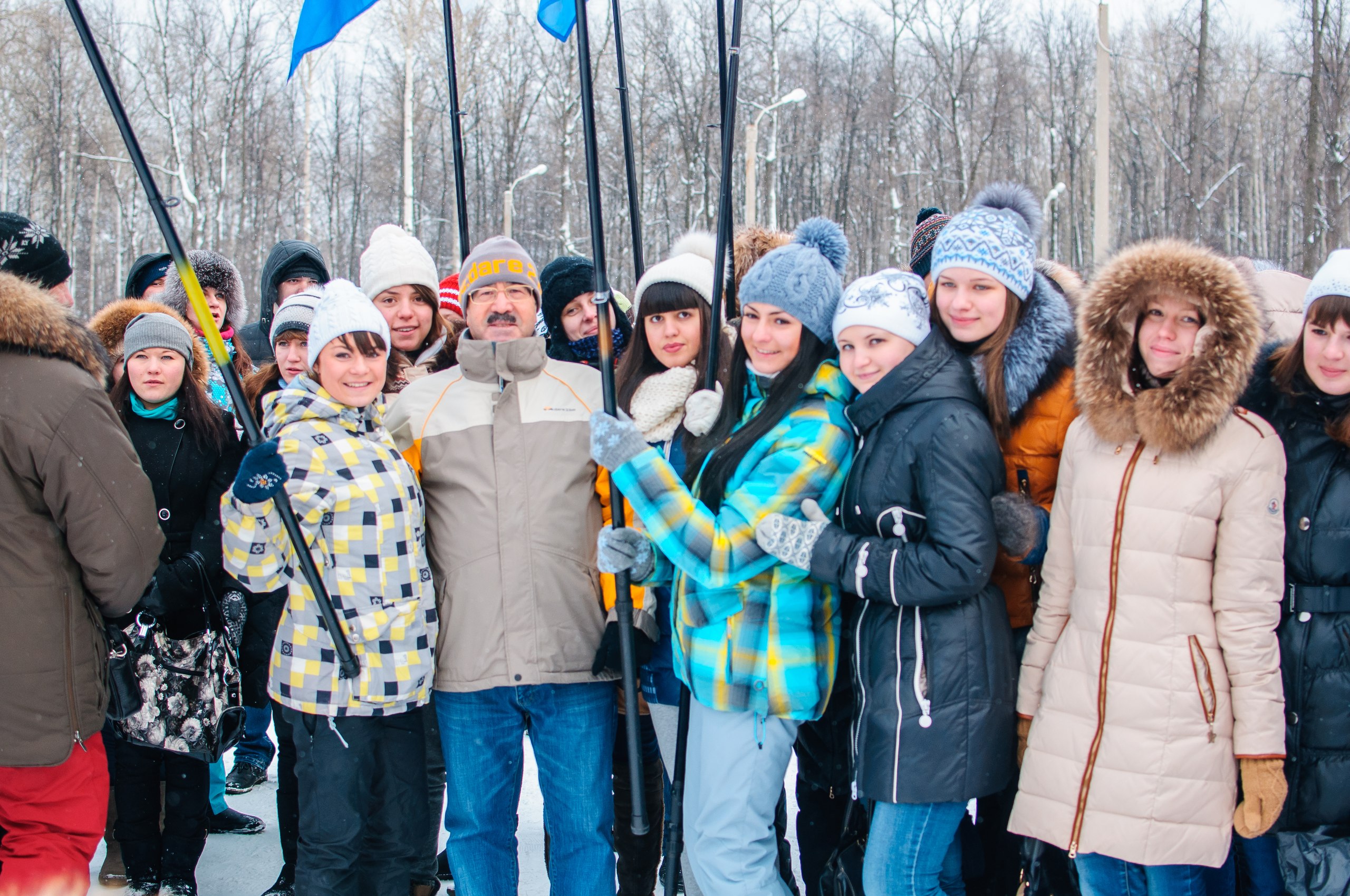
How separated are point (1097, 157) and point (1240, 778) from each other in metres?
12.6

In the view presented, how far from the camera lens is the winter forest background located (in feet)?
73.9

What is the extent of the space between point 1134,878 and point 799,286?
156 centimetres

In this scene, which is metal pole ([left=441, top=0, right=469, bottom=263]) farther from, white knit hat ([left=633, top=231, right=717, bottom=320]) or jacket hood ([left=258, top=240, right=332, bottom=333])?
jacket hood ([left=258, top=240, right=332, bottom=333])

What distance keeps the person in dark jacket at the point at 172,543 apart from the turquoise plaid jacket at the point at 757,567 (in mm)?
1491

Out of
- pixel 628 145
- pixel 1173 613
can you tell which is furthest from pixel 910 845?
pixel 628 145

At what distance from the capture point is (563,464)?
2494mm

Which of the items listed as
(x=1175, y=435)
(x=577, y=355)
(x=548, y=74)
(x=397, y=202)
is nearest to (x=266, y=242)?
(x=397, y=202)

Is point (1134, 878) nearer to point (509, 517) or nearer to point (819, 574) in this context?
point (819, 574)

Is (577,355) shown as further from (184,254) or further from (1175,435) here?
(1175,435)

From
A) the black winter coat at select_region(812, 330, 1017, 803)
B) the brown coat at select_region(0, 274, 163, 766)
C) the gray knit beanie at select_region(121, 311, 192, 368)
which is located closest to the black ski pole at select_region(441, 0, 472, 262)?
the gray knit beanie at select_region(121, 311, 192, 368)

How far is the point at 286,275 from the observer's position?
3.80 meters

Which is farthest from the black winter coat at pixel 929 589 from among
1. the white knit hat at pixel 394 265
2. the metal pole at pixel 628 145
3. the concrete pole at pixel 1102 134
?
the concrete pole at pixel 1102 134

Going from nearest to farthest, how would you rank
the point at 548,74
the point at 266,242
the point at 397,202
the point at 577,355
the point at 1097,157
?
the point at 577,355, the point at 1097,157, the point at 548,74, the point at 266,242, the point at 397,202

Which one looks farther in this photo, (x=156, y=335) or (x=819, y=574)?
(x=156, y=335)
